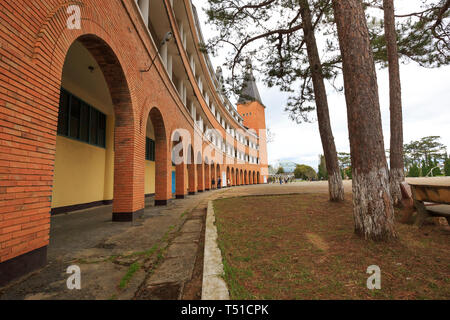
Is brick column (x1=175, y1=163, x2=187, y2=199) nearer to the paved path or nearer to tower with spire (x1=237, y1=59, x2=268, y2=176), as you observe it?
the paved path

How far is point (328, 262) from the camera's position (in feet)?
8.48

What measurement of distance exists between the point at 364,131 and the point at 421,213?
2.24m

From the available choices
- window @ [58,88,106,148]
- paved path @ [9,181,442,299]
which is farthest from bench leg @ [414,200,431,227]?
window @ [58,88,106,148]

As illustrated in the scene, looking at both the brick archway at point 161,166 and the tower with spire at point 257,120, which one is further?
the tower with spire at point 257,120

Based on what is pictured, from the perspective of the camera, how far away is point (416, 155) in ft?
206

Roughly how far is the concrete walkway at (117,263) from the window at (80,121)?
14.6ft

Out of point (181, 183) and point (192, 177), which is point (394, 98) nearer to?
point (181, 183)

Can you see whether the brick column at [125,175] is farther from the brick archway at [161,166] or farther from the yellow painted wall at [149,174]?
the yellow painted wall at [149,174]

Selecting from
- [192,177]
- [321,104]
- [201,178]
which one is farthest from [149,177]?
[321,104]

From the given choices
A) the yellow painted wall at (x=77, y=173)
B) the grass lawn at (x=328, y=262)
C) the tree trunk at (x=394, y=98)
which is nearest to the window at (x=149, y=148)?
the yellow painted wall at (x=77, y=173)

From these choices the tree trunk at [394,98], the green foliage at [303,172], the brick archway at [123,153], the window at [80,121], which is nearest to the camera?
the brick archway at [123,153]

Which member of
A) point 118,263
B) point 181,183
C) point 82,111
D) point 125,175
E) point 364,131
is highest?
point 82,111

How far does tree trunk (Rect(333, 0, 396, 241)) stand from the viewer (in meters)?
3.20

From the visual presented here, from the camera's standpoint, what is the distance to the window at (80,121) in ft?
24.7
